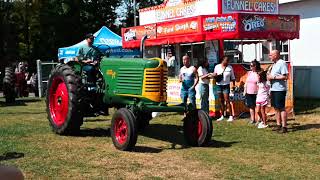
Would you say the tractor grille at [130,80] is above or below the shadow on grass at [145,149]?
above

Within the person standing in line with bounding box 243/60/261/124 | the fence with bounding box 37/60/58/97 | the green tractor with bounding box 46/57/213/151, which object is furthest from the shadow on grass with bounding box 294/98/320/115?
the fence with bounding box 37/60/58/97

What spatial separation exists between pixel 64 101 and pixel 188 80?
12.5 feet

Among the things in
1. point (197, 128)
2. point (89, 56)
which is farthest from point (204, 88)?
point (197, 128)

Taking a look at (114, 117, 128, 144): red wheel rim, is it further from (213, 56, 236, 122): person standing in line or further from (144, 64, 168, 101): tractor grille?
(213, 56, 236, 122): person standing in line

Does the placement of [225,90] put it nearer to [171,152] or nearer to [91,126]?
[91,126]

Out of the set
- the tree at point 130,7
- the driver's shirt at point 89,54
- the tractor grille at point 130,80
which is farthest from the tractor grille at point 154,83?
the tree at point 130,7

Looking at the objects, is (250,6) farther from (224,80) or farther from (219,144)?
(219,144)

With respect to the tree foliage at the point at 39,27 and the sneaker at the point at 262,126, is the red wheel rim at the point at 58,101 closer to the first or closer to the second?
the sneaker at the point at 262,126

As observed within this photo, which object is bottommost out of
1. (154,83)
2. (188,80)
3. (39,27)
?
(188,80)

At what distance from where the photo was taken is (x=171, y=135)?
10133 millimetres

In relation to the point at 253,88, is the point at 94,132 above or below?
below

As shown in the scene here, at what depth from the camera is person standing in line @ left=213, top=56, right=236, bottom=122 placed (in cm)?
1262

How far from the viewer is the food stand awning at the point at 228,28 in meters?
13.1

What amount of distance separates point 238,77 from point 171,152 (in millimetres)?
5945
